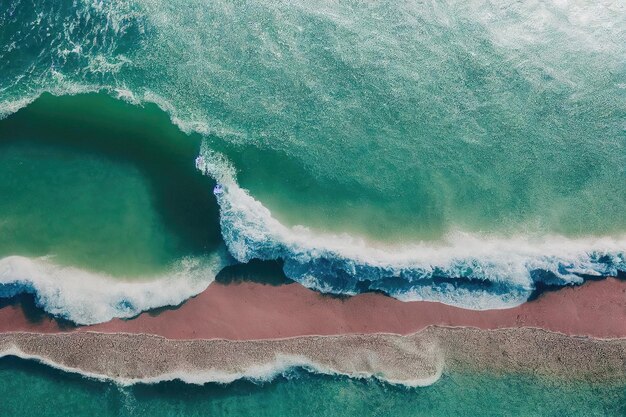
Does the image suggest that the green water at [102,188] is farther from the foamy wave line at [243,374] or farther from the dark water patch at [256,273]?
the foamy wave line at [243,374]

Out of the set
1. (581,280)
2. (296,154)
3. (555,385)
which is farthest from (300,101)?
(555,385)

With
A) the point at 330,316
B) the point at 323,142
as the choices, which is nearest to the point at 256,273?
the point at 330,316

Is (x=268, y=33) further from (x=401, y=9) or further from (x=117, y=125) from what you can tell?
(x=117, y=125)

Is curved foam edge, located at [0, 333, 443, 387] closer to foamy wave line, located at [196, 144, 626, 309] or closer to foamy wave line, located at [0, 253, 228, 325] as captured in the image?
foamy wave line, located at [0, 253, 228, 325]

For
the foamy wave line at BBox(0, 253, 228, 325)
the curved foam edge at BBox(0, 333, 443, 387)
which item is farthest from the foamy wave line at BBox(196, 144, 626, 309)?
the curved foam edge at BBox(0, 333, 443, 387)

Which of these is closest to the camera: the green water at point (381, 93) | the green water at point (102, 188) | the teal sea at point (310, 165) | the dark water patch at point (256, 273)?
the teal sea at point (310, 165)

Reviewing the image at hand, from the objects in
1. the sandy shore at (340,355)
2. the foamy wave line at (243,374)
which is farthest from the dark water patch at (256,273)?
the foamy wave line at (243,374)
